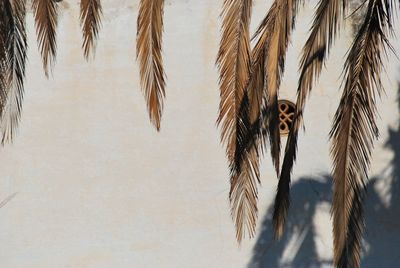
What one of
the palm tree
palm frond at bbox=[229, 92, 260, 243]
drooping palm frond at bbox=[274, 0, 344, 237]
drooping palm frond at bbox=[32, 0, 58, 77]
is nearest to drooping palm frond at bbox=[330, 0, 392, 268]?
the palm tree

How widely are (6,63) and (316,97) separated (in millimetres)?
3421

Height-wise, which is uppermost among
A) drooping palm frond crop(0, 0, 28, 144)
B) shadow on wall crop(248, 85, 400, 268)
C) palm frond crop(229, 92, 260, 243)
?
drooping palm frond crop(0, 0, 28, 144)

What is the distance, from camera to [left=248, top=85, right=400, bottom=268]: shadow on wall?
11.4 m

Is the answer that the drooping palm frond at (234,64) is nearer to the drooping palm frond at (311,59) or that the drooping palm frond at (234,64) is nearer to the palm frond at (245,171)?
the palm frond at (245,171)

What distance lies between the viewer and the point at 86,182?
1134cm

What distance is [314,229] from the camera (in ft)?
37.4

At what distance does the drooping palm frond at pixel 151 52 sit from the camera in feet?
26.4

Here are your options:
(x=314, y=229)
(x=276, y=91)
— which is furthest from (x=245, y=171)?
(x=314, y=229)

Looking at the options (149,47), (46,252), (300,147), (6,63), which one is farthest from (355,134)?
(46,252)

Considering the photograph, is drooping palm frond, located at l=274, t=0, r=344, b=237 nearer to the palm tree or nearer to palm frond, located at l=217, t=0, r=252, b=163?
the palm tree

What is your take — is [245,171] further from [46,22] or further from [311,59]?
[46,22]

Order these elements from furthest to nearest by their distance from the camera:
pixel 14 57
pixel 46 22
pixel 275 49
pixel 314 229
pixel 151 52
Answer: pixel 314 229
pixel 14 57
pixel 46 22
pixel 151 52
pixel 275 49

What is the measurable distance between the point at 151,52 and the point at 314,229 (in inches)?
148

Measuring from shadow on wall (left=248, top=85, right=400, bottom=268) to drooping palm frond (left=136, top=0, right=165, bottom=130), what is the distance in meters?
3.47
